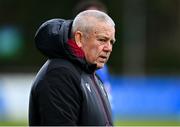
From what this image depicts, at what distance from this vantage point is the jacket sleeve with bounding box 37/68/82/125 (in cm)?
550

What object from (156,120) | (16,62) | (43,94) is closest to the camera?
(43,94)

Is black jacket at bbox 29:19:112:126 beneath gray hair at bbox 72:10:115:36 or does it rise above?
beneath

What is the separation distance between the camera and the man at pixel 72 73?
551cm

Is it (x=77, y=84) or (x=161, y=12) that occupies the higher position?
(x=77, y=84)

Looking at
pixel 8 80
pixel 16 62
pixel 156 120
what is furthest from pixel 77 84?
pixel 16 62

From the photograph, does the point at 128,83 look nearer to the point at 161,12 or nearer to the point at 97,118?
the point at 97,118

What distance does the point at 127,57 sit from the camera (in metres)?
35.2

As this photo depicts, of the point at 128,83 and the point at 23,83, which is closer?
the point at 23,83

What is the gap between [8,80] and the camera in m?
21.3

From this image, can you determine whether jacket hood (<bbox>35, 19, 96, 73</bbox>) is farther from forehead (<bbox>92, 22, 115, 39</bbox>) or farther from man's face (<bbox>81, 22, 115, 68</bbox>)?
forehead (<bbox>92, 22, 115, 39</bbox>)

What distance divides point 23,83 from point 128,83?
3.07 meters

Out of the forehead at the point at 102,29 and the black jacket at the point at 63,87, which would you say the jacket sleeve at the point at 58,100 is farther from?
the forehead at the point at 102,29

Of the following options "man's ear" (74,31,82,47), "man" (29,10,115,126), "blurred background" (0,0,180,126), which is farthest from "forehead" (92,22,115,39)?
"blurred background" (0,0,180,126)

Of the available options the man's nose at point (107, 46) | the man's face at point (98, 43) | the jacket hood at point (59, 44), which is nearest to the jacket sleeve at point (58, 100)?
the jacket hood at point (59, 44)
